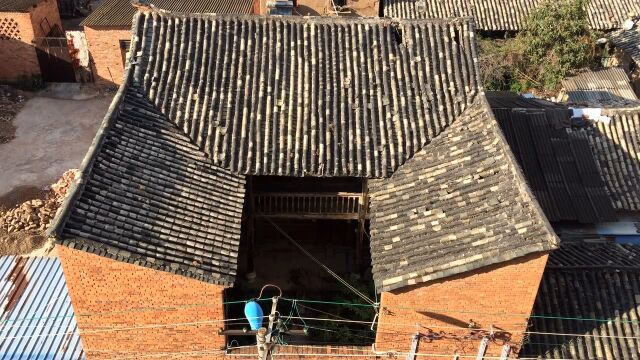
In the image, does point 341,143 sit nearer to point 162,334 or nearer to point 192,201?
point 192,201

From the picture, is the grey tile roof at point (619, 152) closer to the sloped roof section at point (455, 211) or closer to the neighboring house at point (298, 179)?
the neighboring house at point (298, 179)

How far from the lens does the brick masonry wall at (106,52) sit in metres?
25.3

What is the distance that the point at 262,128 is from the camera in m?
12.7

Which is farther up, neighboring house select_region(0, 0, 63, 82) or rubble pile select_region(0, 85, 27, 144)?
neighboring house select_region(0, 0, 63, 82)

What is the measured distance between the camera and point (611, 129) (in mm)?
16719

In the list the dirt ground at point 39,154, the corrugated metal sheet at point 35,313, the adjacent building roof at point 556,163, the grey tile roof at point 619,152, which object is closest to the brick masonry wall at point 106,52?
the dirt ground at point 39,154

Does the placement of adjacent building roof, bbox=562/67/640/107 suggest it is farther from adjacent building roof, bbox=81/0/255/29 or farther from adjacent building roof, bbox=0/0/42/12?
adjacent building roof, bbox=0/0/42/12

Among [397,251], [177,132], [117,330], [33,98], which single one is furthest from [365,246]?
[33,98]

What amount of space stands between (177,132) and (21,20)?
1819cm

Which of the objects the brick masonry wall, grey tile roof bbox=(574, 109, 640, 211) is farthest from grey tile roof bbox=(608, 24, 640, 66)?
the brick masonry wall

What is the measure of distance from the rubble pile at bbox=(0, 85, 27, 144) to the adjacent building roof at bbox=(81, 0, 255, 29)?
16.2 ft

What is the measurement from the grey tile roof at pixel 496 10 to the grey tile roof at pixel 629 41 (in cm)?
80

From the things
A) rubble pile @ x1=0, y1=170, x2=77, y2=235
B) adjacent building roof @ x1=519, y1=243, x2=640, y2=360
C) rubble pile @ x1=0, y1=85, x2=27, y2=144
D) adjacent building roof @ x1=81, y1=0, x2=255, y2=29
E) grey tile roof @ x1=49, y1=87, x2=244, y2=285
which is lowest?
adjacent building roof @ x1=519, y1=243, x2=640, y2=360

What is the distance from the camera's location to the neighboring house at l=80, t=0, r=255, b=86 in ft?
82.8
